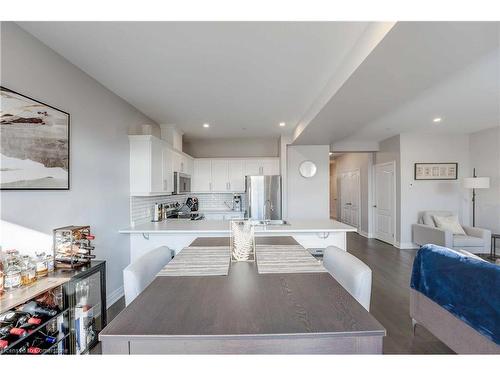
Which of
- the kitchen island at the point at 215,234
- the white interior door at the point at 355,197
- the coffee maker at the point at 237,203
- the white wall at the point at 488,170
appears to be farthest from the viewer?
the white interior door at the point at 355,197

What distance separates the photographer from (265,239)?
219 centimetres

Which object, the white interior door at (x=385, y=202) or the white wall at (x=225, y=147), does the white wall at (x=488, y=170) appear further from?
the white wall at (x=225, y=147)

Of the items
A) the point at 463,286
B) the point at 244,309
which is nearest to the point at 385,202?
the point at 463,286

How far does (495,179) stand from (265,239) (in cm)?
538

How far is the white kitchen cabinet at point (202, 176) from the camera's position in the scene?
18.2ft

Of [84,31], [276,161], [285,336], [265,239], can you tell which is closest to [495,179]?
[276,161]

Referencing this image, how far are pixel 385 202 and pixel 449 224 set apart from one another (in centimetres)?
141

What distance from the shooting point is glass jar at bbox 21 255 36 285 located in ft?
5.00

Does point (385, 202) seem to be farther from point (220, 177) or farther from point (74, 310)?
point (74, 310)

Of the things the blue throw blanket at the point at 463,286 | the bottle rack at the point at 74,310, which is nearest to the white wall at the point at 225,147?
the bottle rack at the point at 74,310

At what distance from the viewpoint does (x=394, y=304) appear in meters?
2.76

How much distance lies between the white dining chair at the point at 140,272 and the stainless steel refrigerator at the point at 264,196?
3.48 metres
